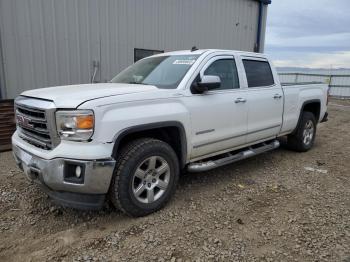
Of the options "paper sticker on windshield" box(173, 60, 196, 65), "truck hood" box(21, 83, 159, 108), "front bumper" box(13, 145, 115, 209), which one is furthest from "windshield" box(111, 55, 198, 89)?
"front bumper" box(13, 145, 115, 209)

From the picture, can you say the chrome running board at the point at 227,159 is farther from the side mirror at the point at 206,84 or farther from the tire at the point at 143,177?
the side mirror at the point at 206,84

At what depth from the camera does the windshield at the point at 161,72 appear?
379 centimetres

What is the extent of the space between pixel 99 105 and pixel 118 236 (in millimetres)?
1306

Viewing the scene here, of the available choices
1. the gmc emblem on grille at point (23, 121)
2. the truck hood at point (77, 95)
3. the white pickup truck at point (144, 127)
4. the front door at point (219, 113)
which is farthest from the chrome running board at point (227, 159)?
the gmc emblem on grille at point (23, 121)

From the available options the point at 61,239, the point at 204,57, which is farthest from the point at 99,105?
the point at 204,57

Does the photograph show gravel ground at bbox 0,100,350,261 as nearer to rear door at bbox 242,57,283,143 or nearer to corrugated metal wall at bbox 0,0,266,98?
rear door at bbox 242,57,283,143

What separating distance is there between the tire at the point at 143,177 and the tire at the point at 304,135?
11.1ft

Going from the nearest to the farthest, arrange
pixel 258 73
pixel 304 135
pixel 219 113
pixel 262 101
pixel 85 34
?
pixel 219 113
pixel 262 101
pixel 258 73
pixel 304 135
pixel 85 34

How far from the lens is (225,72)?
14.1 ft

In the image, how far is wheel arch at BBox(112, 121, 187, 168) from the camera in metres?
3.11

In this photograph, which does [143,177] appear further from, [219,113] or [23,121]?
[23,121]

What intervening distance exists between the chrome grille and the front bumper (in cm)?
20

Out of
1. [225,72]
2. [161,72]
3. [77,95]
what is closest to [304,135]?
[225,72]

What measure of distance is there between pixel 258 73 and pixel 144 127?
2.58m
